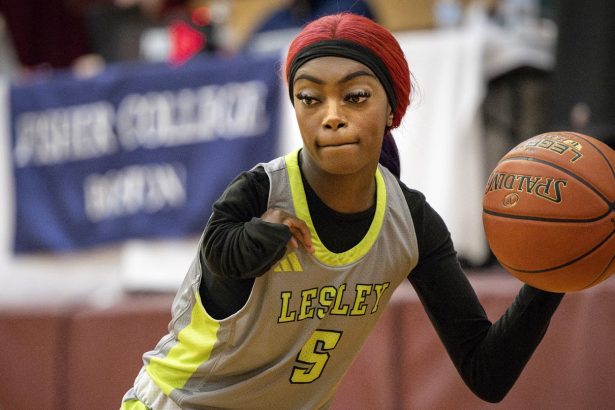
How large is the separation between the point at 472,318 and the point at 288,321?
550mm

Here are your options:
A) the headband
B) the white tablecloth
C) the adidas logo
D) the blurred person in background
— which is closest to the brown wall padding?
the white tablecloth

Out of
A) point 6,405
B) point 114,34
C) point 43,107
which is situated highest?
point 114,34

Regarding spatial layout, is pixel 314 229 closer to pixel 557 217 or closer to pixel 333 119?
pixel 333 119

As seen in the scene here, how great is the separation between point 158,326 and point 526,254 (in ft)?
9.33

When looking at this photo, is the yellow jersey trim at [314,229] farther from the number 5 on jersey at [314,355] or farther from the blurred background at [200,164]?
the blurred background at [200,164]

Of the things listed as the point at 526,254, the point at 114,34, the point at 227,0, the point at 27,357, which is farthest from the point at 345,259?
the point at 227,0

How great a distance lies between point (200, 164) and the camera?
5.50 metres

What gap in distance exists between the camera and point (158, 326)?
16.0 ft

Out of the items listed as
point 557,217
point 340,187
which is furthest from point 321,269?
point 557,217

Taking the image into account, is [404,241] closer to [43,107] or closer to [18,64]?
[43,107]

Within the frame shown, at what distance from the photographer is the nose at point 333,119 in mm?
2236

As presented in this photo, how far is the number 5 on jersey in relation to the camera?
2.47 meters

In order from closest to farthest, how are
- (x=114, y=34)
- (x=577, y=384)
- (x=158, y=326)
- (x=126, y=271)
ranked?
(x=577, y=384) → (x=158, y=326) → (x=126, y=271) → (x=114, y=34)

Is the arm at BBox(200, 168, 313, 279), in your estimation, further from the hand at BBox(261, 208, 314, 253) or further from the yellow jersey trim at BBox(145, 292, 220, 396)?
the yellow jersey trim at BBox(145, 292, 220, 396)
